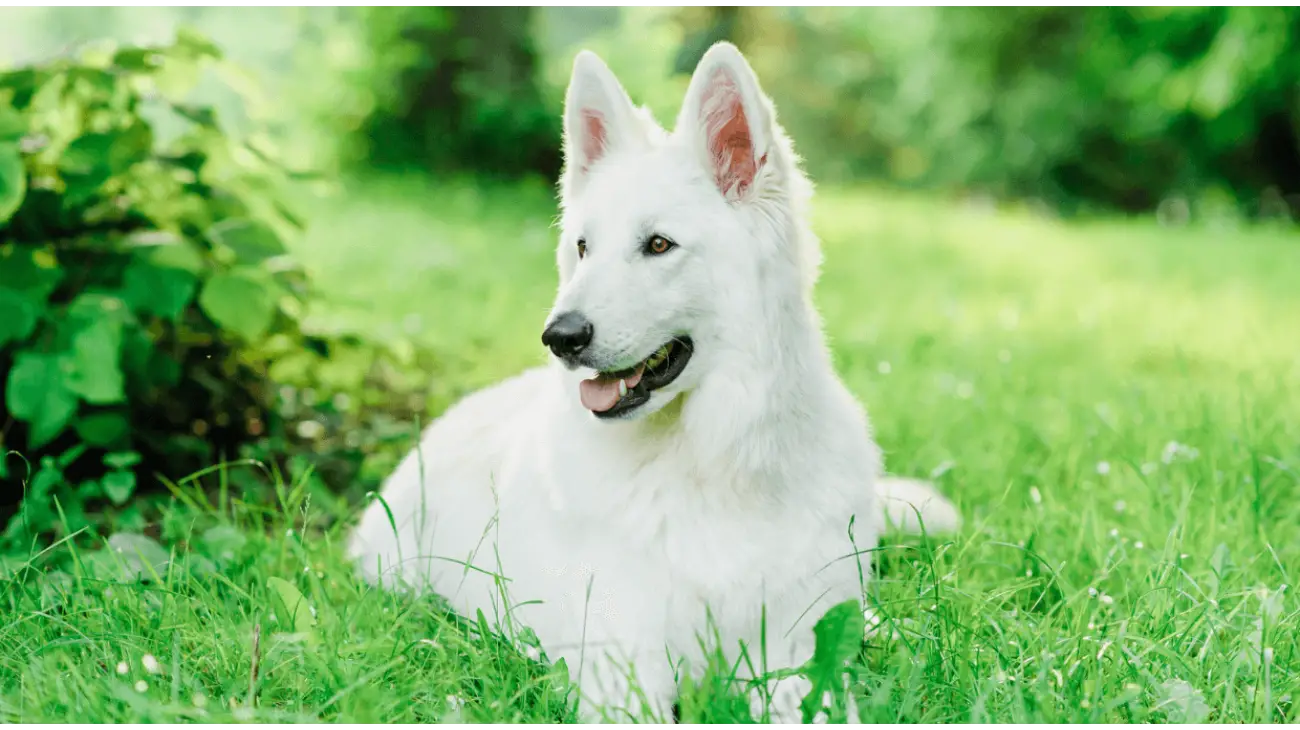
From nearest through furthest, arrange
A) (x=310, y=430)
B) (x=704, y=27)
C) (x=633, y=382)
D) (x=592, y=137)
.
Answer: (x=633, y=382), (x=592, y=137), (x=310, y=430), (x=704, y=27)

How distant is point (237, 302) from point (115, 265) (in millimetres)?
488

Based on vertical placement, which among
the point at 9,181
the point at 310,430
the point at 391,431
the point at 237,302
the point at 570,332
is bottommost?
the point at 310,430

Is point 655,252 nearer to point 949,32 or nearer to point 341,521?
point 341,521

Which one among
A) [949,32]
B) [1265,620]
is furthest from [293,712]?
[949,32]

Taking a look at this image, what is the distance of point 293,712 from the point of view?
2.32 metres

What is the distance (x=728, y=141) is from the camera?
2.58 metres

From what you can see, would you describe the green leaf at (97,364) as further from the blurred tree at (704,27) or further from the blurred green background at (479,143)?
the blurred tree at (704,27)

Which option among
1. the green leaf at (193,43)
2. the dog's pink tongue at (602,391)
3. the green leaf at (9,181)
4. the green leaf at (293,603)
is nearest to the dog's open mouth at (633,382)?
the dog's pink tongue at (602,391)

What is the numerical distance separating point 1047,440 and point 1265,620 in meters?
1.63

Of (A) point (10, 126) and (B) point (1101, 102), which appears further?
(B) point (1101, 102)

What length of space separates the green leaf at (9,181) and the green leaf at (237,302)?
65cm

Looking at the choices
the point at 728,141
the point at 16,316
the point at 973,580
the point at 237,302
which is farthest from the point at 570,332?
the point at 16,316

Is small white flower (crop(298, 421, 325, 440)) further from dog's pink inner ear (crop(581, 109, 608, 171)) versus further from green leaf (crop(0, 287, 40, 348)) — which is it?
dog's pink inner ear (crop(581, 109, 608, 171))

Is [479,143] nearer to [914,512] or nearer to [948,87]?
[948,87]
